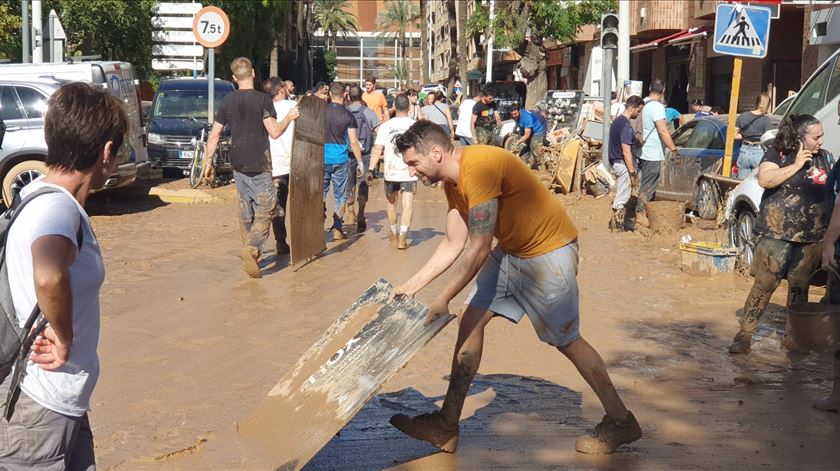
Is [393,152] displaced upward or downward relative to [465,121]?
downward

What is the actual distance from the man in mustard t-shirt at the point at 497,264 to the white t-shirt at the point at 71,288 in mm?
1912

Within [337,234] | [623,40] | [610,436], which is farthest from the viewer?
[623,40]

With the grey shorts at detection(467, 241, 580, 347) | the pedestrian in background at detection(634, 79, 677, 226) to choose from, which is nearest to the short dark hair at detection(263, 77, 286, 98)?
the pedestrian in background at detection(634, 79, 677, 226)

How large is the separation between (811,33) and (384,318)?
19.2 m

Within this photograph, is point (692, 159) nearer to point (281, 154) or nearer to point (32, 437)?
point (281, 154)

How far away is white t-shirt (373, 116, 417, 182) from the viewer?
12.4 m

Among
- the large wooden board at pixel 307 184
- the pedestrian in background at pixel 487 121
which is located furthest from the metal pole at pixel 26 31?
the large wooden board at pixel 307 184

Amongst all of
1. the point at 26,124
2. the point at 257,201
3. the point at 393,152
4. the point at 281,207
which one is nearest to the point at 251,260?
the point at 257,201

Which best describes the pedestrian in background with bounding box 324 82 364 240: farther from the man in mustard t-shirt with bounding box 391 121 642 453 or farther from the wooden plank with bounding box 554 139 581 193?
the man in mustard t-shirt with bounding box 391 121 642 453

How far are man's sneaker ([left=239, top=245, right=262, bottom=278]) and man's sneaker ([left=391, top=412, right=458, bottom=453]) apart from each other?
520 centimetres

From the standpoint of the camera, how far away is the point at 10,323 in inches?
119

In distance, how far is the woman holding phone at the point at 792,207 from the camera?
23.4ft

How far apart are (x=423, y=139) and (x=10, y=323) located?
2382 millimetres

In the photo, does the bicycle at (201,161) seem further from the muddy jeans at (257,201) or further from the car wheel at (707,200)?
the car wheel at (707,200)
